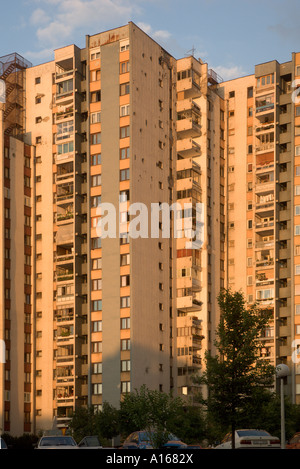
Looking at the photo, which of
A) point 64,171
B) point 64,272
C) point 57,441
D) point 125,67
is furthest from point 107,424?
point 57,441

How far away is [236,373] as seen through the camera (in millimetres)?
51250

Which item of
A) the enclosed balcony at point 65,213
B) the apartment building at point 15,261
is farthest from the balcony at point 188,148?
the apartment building at point 15,261

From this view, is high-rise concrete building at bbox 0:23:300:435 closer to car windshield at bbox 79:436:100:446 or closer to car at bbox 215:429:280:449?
car windshield at bbox 79:436:100:446

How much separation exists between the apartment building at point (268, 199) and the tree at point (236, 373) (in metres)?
53.4

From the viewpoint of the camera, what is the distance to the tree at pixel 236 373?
167 ft

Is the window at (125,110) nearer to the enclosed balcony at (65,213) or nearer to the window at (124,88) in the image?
the window at (124,88)

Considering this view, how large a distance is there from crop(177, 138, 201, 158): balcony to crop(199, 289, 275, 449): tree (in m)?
60.4

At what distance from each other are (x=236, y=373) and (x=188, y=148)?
62.4m

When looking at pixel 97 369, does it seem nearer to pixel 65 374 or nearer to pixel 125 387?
pixel 125 387

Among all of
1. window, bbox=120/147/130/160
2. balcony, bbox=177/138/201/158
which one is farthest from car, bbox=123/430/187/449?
balcony, bbox=177/138/201/158

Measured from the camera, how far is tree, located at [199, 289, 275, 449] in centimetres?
5075

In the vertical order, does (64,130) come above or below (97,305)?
above

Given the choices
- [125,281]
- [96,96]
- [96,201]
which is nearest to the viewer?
[125,281]
